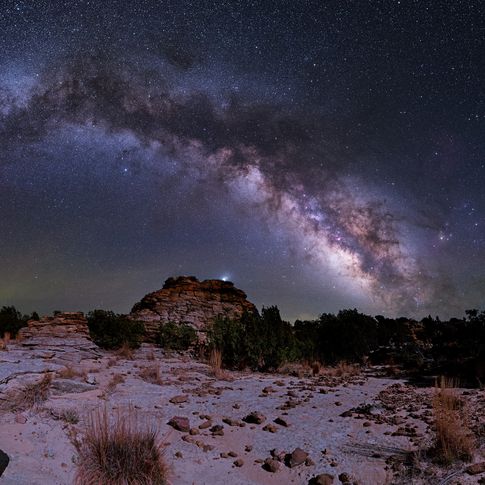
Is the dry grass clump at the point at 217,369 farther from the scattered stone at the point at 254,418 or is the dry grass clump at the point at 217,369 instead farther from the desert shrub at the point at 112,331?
the desert shrub at the point at 112,331

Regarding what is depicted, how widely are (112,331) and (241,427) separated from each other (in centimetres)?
1371

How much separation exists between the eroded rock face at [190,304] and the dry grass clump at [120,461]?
17.1 metres

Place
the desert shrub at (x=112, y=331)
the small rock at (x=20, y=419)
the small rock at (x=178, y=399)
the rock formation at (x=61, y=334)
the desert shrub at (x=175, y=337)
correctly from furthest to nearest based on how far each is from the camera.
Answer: the desert shrub at (x=175, y=337) → the desert shrub at (x=112, y=331) → the rock formation at (x=61, y=334) → the small rock at (x=178, y=399) → the small rock at (x=20, y=419)

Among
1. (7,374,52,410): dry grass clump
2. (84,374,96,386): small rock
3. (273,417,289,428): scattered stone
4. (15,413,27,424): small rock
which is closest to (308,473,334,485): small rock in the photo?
(273,417,289,428): scattered stone

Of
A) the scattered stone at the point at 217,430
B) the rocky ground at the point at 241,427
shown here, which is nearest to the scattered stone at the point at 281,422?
the rocky ground at the point at 241,427

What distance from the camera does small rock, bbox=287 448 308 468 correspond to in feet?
19.6

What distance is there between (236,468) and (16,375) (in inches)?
199

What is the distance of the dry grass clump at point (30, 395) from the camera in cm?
696

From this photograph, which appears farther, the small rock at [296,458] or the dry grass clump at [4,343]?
the dry grass clump at [4,343]

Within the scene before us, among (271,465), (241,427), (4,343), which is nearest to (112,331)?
(4,343)

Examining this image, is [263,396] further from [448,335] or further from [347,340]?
[347,340]

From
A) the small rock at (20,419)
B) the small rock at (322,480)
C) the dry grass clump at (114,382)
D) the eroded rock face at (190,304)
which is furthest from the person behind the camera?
the eroded rock face at (190,304)

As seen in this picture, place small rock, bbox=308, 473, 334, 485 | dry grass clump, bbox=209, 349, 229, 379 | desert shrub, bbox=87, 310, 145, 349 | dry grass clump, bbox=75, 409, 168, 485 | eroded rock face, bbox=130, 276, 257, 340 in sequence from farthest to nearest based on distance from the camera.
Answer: eroded rock face, bbox=130, 276, 257, 340 → desert shrub, bbox=87, 310, 145, 349 → dry grass clump, bbox=209, 349, 229, 379 → small rock, bbox=308, 473, 334, 485 → dry grass clump, bbox=75, 409, 168, 485

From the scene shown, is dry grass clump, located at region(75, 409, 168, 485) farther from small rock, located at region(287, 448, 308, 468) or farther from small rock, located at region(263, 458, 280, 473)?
small rock, located at region(287, 448, 308, 468)
